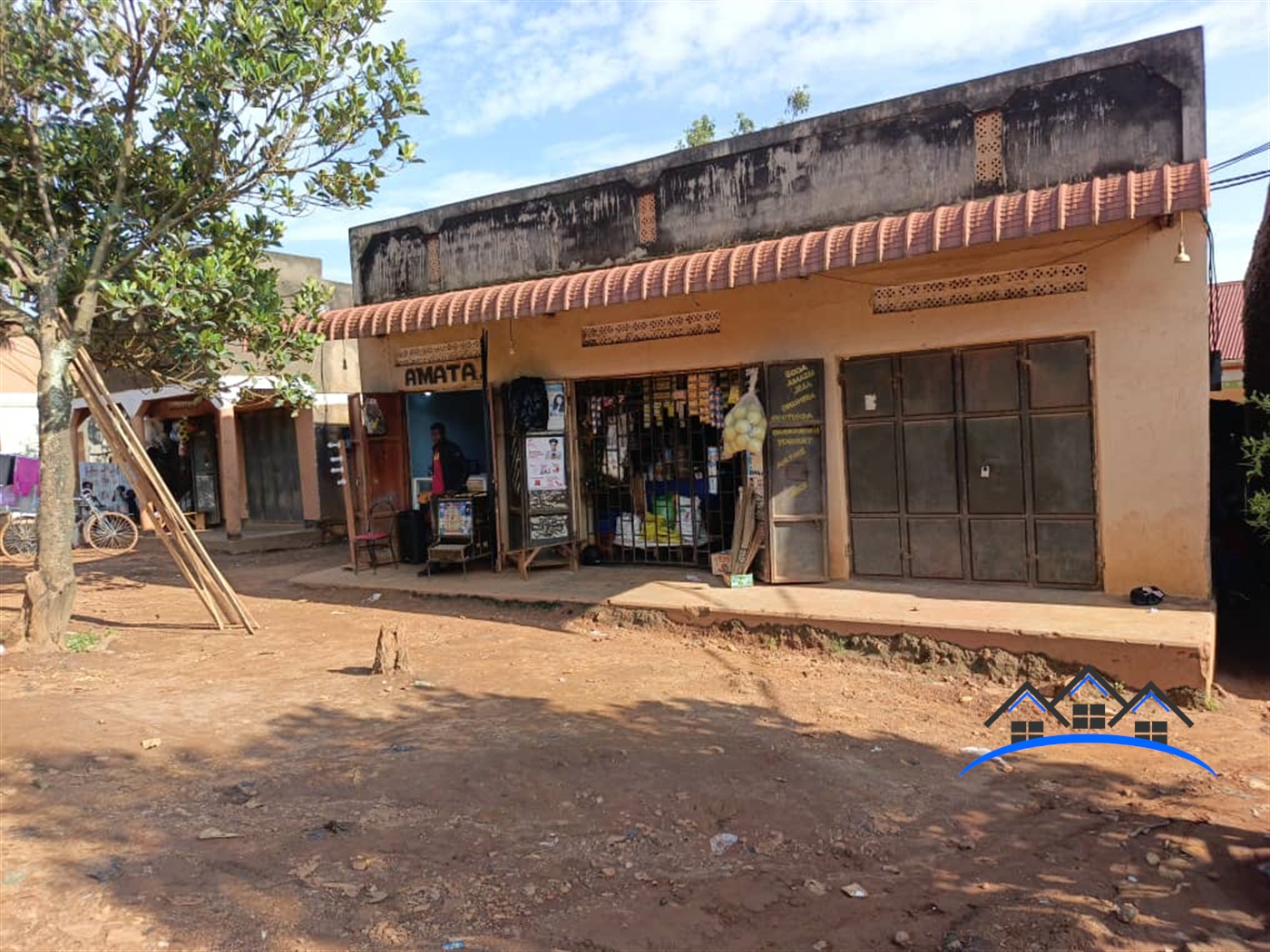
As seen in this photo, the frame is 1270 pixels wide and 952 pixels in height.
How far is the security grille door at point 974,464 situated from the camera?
7312mm

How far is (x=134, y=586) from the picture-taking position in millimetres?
11539

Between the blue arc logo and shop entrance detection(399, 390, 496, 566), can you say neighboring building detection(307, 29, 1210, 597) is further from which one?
the blue arc logo

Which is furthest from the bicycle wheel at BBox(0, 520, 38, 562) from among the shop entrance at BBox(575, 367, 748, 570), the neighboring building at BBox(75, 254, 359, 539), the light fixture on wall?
the light fixture on wall

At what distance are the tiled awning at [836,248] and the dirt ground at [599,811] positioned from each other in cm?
318

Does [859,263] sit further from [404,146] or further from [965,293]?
[404,146]

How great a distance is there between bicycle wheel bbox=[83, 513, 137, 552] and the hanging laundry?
1242 millimetres

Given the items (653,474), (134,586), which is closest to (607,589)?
(653,474)

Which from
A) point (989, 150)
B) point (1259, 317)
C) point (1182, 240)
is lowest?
point (1259, 317)

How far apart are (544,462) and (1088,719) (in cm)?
597

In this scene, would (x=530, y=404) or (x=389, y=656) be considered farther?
(x=530, y=404)

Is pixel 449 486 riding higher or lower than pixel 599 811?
higher

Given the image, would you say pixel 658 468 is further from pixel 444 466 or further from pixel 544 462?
pixel 444 466

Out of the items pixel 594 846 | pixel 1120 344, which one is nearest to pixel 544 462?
pixel 1120 344

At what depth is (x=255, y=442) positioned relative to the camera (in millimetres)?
18531
